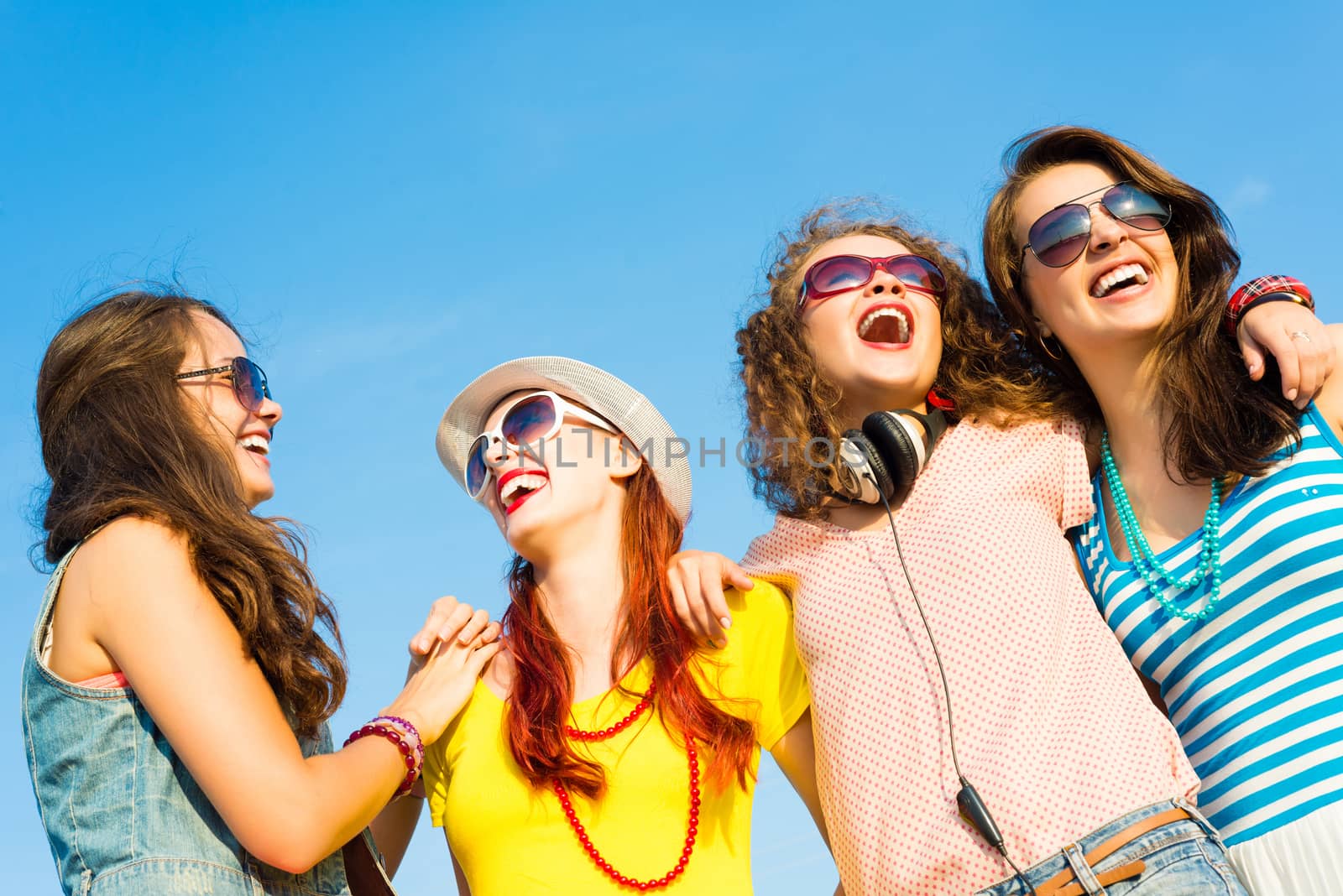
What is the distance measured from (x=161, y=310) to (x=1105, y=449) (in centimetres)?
382

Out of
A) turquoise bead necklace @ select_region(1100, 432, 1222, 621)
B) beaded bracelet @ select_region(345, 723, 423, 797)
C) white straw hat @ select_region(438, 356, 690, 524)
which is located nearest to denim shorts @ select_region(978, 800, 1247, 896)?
turquoise bead necklace @ select_region(1100, 432, 1222, 621)

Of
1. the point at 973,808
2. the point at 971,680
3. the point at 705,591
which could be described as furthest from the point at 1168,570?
the point at 705,591

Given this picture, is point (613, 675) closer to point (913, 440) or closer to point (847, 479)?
point (847, 479)

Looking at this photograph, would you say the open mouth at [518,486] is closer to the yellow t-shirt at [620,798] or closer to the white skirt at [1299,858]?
the yellow t-shirt at [620,798]

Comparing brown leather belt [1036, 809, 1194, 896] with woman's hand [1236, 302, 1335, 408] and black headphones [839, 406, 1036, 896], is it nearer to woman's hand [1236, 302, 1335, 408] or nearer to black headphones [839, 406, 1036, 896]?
black headphones [839, 406, 1036, 896]

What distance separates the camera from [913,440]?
14.4 ft

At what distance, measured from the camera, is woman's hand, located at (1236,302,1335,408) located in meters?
4.16

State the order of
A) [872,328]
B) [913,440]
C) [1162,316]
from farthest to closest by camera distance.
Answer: [872,328] → [1162,316] → [913,440]

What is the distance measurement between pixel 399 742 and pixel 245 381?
153 cm

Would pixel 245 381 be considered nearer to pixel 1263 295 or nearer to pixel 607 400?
pixel 607 400

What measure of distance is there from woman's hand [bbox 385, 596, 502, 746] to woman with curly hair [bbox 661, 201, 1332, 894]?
0.86 metres

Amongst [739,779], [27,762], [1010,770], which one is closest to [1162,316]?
[1010,770]

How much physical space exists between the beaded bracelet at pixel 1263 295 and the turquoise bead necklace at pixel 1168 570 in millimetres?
670

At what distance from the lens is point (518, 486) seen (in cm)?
513
